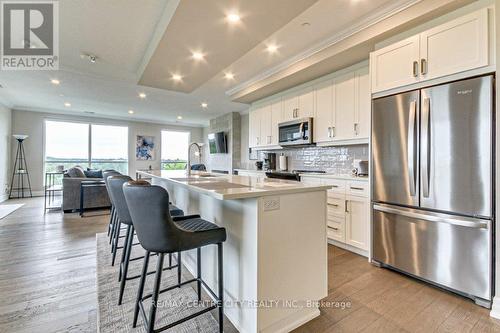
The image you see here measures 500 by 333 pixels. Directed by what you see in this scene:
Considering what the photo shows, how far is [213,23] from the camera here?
7.47ft

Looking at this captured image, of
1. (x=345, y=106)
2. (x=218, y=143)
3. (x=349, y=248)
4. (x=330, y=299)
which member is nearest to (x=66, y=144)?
(x=218, y=143)

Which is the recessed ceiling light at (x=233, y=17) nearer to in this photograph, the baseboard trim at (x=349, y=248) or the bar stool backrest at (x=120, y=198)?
the bar stool backrest at (x=120, y=198)

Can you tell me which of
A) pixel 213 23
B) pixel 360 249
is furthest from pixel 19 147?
pixel 360 249

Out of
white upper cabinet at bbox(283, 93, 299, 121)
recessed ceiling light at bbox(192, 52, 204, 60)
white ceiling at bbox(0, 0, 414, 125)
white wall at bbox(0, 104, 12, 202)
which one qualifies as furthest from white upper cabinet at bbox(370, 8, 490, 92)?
→ white wall at bbox(0, 104, 12, 202)

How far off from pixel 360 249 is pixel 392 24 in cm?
254

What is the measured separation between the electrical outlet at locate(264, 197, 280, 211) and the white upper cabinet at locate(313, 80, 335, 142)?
7.92ft

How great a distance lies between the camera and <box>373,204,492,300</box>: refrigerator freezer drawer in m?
1.80

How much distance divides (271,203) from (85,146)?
28.7 ft

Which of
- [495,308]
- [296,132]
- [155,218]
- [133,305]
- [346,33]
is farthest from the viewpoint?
[296,132]

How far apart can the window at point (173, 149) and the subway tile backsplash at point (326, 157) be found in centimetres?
609

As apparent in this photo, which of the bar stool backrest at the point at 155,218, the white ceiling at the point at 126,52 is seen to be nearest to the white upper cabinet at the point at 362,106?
the white ceiling at the point at 126,52

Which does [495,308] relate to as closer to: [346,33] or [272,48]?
[346,33]

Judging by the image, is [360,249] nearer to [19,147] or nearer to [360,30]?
[360,30]

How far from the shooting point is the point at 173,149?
957 centimetres
